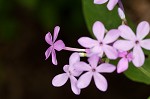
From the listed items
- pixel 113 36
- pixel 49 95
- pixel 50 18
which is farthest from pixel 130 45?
pixel 49 95

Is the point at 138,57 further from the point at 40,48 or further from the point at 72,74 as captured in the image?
the point at 40,48

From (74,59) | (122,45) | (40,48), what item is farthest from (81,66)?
(40,48)

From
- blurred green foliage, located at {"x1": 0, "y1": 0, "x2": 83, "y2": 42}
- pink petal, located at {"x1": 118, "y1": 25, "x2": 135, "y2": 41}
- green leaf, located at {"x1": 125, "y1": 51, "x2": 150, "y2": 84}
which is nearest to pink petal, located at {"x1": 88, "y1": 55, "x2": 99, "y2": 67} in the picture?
pink petal, located at {"x1": 118, "y1": 25, "x2": 135, "y2": 41}

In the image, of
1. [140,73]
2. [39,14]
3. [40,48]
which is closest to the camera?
[140,73]

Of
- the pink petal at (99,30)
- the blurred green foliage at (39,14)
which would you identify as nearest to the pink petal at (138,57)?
the pink petal at (99,30)

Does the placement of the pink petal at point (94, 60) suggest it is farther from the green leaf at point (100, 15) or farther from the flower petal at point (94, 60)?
the green leaf at point (100, 15)

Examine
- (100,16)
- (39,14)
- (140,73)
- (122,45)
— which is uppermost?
(39,14)
